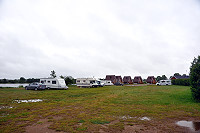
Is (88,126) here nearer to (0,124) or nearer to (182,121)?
(0,124)

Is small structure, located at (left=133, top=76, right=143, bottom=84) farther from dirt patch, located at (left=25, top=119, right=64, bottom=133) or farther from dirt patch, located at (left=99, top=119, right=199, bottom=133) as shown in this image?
dirt patch, located at (left=25, top=119, right=64, bottom=133)

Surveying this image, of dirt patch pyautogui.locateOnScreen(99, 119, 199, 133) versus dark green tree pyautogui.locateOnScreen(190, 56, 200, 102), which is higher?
dark green tree pyautogui.locateOnScreen(190, 56, 200, 102)

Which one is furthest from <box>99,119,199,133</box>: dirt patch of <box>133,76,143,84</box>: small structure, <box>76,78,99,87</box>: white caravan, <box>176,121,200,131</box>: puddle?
<box>133,76,143,84</box>: small structure

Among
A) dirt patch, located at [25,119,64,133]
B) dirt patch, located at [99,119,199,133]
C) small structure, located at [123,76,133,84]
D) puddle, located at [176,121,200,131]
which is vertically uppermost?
small structure, located at [123,76,133,84]

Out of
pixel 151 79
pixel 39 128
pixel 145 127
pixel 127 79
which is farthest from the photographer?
pixel 151 79

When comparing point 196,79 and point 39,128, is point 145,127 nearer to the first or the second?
point 39,128

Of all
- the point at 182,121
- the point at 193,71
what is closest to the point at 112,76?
the point at 193,71

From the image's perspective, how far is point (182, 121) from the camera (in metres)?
7.01

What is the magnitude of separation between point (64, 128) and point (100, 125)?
1.60m

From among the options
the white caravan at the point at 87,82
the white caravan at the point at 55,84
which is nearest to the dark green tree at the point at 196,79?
the white caravan at the point at 55,84

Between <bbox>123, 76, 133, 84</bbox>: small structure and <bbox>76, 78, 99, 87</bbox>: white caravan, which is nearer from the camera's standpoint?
<bbox>76, 78, 99, 87</bbox>: white caravan

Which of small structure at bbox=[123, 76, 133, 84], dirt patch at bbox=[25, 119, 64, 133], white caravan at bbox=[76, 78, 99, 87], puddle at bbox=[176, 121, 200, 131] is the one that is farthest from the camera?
small structure at bbox=[123, 76, 133, 84]

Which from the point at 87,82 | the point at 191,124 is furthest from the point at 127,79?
the point at 191,124

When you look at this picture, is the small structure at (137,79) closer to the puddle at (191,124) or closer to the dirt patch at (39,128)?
the puddle at (191,124)
